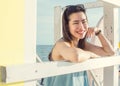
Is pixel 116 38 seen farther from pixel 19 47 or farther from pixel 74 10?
pixel 19 47

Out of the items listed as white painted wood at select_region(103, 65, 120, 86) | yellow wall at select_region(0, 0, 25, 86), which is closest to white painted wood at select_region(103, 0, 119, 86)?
white painted wood at select_region(103, 65, 120, 86)

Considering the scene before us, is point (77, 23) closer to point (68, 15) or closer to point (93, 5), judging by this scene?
point (68, 15)

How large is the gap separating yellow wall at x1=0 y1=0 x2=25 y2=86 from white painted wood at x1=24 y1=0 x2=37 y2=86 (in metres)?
0.02

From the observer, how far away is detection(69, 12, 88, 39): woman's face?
1083 millimetres

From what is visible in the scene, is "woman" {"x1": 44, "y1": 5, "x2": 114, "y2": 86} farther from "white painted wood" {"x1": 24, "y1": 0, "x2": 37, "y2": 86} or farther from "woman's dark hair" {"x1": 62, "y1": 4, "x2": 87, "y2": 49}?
"white painted wood" {"x1": 24, "y1": 0, "x2": 37, "y2": 86}

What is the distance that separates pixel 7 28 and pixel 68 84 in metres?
0.69

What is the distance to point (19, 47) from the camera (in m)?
0.77

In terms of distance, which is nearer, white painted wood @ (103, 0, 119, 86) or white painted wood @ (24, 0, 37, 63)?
white painted wood @ (24, 0, 37, 63)

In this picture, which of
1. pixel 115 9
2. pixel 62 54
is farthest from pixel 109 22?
pixel 62 54

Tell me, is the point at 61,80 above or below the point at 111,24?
below

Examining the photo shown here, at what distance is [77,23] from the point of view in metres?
1.08

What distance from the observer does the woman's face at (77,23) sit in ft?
3.55

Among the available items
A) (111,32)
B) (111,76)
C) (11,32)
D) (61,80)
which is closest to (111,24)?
(111,32)

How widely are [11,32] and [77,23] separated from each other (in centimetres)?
41
